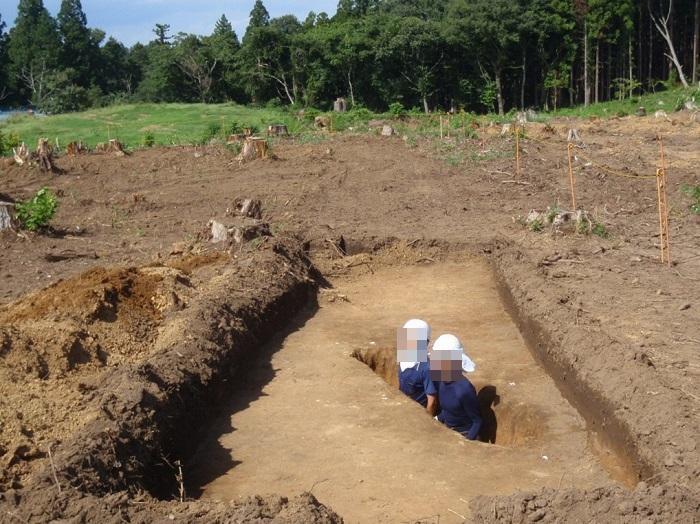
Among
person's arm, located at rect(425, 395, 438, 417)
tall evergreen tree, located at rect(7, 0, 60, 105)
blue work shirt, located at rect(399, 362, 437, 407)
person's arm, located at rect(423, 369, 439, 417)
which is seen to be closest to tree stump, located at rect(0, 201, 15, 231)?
blue work shirt, located at rect(399, 362, 437, 407)

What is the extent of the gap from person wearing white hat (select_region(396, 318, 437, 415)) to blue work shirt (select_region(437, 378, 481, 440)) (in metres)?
0.43

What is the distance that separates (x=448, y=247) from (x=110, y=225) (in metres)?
6.58

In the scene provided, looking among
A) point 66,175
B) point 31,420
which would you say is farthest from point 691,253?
point 66,175

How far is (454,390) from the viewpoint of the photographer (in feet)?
23.8

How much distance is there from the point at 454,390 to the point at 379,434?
89cm

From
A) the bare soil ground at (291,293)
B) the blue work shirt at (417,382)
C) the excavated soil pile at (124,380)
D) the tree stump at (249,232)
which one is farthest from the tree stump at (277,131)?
the blue work shirt at (417,382)

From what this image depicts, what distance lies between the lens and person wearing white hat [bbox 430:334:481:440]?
283 inches

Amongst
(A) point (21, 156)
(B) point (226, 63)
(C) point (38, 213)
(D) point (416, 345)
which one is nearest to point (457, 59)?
(B) point (226, 63)

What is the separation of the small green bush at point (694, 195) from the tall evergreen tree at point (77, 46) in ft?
206

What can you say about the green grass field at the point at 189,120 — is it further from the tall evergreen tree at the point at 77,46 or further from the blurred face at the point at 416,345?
the tall evergreen tree at the point at 77,46

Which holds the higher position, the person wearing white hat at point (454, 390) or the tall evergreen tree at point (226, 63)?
the tall evergreen tree at point (226, 63)

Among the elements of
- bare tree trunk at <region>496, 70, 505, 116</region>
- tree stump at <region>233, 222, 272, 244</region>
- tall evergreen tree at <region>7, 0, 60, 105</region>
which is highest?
tall evergreen tree at <region>7, 0, 60, 105</region>

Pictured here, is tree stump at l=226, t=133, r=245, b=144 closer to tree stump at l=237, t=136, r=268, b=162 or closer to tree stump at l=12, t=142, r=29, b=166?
tree stump at l=237, t=136, r=268, b=162

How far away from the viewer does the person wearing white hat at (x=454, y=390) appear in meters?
7.19
